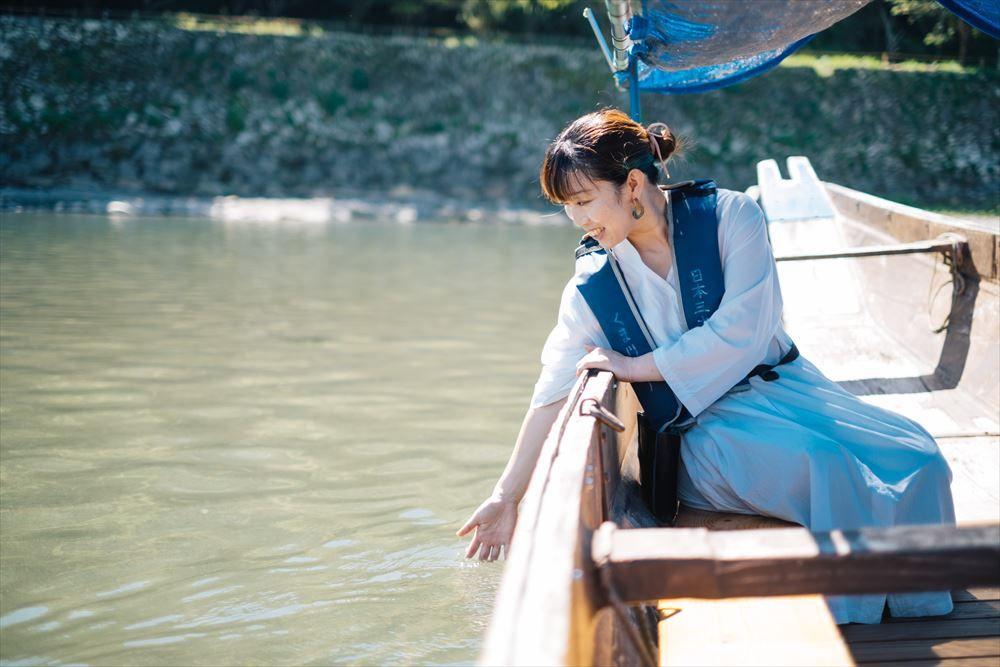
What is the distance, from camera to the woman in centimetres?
222

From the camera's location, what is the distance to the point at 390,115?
27.8 m

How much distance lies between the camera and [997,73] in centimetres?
2733

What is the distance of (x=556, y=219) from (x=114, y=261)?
37.2 ft

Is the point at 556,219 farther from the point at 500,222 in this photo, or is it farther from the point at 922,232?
the point at 922,232

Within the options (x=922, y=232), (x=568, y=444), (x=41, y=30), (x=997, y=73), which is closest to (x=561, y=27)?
(x=997, y=73)

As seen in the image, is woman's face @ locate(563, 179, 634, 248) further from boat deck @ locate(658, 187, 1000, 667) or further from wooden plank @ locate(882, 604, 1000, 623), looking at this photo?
wooden plank @ locate(882, 604, 1000, 623)

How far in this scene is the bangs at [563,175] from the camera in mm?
2297

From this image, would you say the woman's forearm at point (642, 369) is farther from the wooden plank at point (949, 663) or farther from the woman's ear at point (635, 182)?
the wooden plank at point (949, 663)

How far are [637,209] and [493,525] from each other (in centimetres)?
83

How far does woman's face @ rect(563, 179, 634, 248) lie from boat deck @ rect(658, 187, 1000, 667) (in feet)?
2.34

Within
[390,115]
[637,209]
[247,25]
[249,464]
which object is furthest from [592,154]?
[247,25]

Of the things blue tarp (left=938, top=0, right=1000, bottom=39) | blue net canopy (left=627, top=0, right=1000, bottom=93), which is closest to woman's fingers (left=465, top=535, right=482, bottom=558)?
blue net canopy (left=627, top=0, right=1000, bottom=93)

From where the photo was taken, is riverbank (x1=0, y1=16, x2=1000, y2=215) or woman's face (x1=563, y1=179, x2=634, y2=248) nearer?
woman's face (x1=563, y1=179, x2=634, y2=248)

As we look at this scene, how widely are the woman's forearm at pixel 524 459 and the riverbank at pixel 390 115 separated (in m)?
22.7
